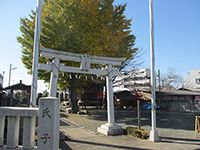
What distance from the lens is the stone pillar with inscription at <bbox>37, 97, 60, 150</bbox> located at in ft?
26.1

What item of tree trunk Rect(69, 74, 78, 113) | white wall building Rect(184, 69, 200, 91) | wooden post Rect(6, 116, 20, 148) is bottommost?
wooden post Rect(6, 116, 20, 148)

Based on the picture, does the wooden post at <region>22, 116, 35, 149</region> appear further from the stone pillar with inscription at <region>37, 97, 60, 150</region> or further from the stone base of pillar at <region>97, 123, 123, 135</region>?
the stone base of pillar at <region>97, 123, 123, 135</region>

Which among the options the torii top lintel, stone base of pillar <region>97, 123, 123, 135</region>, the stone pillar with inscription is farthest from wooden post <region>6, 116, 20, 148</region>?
stone base of pillar <region>97, 123, 123, 135</region>

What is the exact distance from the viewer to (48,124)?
8047 mm

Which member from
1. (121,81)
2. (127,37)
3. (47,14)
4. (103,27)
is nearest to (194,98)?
(121,81)

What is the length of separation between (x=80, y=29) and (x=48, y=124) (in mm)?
15222

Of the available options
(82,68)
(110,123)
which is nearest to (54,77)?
(82,68)

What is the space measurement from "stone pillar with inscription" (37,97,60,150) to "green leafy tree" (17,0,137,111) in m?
13.8

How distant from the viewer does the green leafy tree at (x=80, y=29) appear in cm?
2184

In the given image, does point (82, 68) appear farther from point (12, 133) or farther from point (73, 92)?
point (73, 92)

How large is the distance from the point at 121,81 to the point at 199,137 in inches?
933

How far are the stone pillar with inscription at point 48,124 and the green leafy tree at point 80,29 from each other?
1383cm

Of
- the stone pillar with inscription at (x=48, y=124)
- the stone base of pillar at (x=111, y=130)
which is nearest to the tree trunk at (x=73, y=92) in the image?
the stone base of pillar at (x=111, y=130)

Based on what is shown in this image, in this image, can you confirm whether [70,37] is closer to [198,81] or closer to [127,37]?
[127,37]
